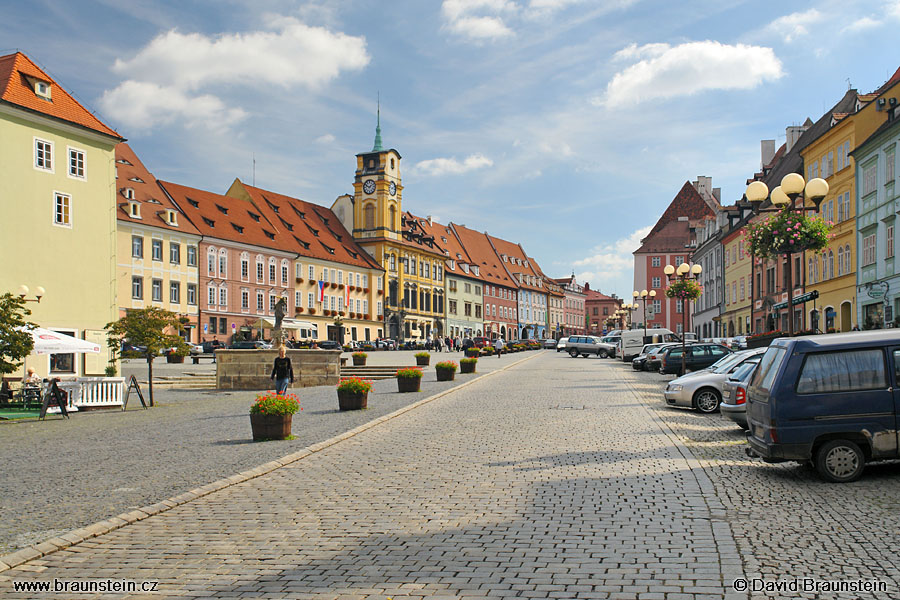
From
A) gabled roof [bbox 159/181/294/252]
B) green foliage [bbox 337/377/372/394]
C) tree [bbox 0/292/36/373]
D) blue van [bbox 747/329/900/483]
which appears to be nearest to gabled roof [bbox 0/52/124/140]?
tree [bbox 0/292/36/373]

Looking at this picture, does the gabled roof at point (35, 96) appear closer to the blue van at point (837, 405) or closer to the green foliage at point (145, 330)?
the green foliage at point (145, 330)

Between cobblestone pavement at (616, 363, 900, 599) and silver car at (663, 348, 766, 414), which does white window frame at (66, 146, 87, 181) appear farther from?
cobblestone pavement at (616, 363, 900, 599)

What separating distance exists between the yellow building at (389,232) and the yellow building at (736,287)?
38208 mm

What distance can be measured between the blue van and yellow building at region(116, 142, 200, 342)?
53076 millimetres

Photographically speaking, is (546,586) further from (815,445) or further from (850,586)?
(815,445)

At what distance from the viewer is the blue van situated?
9633 millimetres

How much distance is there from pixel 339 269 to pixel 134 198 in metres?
29.5

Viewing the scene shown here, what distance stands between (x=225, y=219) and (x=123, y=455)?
62.3m

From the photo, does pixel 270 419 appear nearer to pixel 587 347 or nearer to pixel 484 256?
pixel 587 347

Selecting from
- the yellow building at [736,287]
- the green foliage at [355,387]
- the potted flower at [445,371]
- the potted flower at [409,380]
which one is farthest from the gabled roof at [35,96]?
the yellow building at [736,287]

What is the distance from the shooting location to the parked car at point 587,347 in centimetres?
6688

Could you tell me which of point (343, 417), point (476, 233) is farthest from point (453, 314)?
point (343, 417)

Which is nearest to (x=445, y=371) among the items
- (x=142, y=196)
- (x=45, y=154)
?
(x=45, y=154)

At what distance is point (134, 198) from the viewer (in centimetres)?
6259
